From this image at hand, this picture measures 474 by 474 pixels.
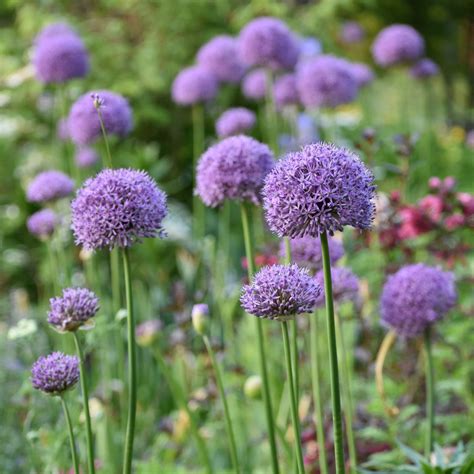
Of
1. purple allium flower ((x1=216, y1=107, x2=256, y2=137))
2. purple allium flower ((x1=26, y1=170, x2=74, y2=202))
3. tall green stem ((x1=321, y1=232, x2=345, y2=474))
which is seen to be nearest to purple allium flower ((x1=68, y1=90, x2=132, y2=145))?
purple allium flower ((x1=26, y1=170, x2=74, y2=202))

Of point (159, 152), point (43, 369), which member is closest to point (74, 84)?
point (159, 152)

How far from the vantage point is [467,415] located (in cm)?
275

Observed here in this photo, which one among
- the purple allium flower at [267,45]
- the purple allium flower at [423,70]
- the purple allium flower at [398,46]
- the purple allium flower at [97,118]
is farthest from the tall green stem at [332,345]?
the purple allium flower at [423,70]

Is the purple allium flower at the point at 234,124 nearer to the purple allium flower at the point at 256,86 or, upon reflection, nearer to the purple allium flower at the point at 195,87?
the purple allium flower at the point at 195,87

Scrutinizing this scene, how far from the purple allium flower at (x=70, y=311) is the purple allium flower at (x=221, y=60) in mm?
2611

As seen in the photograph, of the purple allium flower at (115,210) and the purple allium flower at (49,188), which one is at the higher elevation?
the purple allium flower at (49,188)

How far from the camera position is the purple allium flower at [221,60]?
392 cm

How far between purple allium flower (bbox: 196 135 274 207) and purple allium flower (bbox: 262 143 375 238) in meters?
0.58

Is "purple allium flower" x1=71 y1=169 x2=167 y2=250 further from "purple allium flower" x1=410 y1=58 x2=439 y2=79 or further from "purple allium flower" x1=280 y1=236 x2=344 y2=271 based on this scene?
"purple allium flower" x1=410 y1=58 x2=439 y2=79

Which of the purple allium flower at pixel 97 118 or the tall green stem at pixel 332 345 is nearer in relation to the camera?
the tall green stem at pixel 332 345

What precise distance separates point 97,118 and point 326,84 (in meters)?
1.48

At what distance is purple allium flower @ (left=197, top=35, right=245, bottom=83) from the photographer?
3922mm

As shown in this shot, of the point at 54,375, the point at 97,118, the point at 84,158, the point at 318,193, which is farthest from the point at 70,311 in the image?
the point at 84,158

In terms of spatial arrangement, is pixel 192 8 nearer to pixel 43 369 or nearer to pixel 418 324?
pixel 418 324
